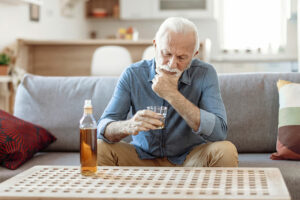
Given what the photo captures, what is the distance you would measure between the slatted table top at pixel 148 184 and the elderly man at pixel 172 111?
0.61 ft

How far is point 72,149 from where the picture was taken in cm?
250

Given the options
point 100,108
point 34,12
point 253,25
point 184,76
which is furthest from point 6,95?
point 253,25

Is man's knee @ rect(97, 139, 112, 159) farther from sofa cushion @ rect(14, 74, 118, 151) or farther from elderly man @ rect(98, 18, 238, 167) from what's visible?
sofa cushion @ rect(14, 74, 118, 151)

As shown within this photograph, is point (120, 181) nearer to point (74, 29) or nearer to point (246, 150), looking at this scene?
point (246, 150)

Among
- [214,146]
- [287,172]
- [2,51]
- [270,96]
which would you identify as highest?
[2,51]

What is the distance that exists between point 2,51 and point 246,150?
3.19m

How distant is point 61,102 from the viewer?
2.55m

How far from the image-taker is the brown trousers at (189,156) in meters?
1.75

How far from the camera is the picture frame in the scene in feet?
17.9

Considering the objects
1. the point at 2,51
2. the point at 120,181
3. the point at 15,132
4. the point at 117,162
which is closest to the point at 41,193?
the point at 120,181

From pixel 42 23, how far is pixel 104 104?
3.62 m

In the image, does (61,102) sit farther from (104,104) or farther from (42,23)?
(42,23)

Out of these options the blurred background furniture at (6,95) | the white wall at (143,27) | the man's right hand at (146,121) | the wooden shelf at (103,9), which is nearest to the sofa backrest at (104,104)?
the man's right hand at (146,121)

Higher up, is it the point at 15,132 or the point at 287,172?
the point at 15,132
